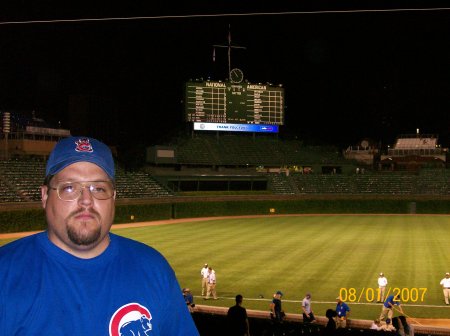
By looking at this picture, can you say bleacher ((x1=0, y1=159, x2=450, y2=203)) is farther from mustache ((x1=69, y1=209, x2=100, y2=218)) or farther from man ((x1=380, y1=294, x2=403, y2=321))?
mustache ((x1=69, y1=209, x2=100, y2=218))

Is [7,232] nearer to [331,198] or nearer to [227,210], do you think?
[227,210]

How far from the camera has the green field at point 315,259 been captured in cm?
2091

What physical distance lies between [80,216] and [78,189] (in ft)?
0.46

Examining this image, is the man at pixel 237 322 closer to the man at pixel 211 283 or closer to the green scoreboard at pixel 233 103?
the man at pixel 211 283

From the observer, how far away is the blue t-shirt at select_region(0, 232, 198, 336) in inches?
89.9

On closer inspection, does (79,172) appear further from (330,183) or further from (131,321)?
(330,183)

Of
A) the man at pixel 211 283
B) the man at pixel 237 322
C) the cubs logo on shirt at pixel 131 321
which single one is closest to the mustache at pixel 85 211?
the cubs logo on shirt at pixel 131 321

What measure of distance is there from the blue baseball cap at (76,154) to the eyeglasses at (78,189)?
8 centimetres

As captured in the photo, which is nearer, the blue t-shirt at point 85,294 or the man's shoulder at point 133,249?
the blue t-shirt at point 85,294

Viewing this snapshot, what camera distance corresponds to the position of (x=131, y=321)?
93.9 inches

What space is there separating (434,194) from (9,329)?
66089 millimetres

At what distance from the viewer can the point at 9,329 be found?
2248mm

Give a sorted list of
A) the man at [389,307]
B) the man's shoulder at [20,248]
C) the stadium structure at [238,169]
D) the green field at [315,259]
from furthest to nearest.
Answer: the stadium structure at [238,169], the green field at [315,259], the man at [389,307], the man's shoulder at [20,248]
